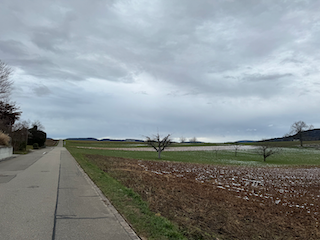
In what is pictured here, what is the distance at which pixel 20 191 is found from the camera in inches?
362

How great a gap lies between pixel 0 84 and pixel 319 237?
2779cm

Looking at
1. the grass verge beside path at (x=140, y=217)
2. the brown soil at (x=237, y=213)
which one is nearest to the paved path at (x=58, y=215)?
the grass verge beside path at (x=140, y=217)

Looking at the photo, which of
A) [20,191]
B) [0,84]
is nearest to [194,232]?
[20,191]

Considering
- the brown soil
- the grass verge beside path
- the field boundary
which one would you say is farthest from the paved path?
the brown soil

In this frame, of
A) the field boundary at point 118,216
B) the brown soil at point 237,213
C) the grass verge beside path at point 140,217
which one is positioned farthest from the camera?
the brown soil at point 237,213

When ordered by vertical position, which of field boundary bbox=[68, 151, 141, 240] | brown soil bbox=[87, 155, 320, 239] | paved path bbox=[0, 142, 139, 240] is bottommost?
brown soil bbox=[87, 155, 320, 239]

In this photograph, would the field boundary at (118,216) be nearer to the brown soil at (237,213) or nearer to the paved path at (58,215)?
the paved path at (58,215)

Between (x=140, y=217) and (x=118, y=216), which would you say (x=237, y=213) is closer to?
(x=140, y=217)

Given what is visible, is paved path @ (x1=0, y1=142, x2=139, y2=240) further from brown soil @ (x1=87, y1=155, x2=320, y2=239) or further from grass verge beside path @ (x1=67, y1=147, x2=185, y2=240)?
brown soil @ (x1=87, y1=155, x2=320, y2=239)

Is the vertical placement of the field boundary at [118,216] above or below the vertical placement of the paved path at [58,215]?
below

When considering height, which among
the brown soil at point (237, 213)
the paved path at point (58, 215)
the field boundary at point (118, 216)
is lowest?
the brown soil at point (237, 213)

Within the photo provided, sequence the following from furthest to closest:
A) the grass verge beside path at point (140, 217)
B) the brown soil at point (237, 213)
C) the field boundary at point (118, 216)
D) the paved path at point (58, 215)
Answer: the brown soil at point (237, 213), the grass verge beside path at point (140, 217), the field boundary at point (118, 216), the paved path at point (58, 215)

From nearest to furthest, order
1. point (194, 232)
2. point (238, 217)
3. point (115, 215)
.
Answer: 1. point (194, 232)
2. point (115, 215)
3. point (238, 217)

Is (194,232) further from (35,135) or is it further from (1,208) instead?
(35,135)
